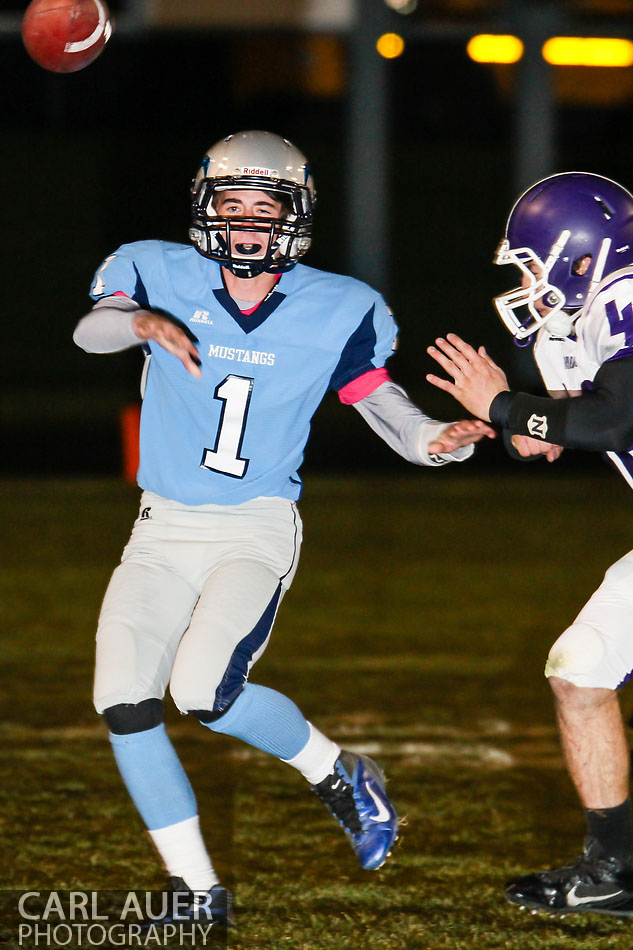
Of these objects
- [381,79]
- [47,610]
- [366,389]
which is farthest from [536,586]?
[381,79]

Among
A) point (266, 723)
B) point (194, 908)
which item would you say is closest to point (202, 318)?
point (266, 723)

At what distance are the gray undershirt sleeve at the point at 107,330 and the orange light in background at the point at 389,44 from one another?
1704 cm

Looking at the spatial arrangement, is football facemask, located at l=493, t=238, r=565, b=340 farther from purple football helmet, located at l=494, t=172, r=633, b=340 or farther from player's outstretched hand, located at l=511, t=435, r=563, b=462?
player's outstretched hand, located at l=511, t=435, r=563, b=462

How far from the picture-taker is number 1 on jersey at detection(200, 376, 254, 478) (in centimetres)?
351

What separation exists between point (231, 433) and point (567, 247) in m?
1.01

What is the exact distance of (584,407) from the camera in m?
3.22

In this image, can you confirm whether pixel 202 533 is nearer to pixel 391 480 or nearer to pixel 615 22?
pixel 391 480

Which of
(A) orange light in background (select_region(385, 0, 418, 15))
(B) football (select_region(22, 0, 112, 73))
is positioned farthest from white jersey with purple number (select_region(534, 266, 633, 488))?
(A) orange light in background (select_region(385, 0, 418, 15))

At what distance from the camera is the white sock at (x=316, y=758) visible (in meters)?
3.44

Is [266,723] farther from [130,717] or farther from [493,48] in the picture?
[493,48]

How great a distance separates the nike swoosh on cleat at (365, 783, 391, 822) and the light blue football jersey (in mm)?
833

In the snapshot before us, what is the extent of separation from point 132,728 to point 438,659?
3241mm

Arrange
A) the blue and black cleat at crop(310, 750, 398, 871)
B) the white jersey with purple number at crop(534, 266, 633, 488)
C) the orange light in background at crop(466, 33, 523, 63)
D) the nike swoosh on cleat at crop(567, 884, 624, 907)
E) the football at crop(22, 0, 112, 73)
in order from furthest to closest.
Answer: the orange light in background at crop(466, 33, 523, 63) → the football at crop(22, 0, 112, 73) → the blue and black cleat at crop(310, 750, 398, 871) → the nike swoosh on cleat at crop(567, 884, 624, 907) → the white jersey with purple number at crop(534, 266, 633, 488)

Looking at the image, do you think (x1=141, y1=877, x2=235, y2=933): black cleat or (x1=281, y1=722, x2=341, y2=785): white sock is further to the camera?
(x1=281, y1=722, x2=341, y2=785): white sock
